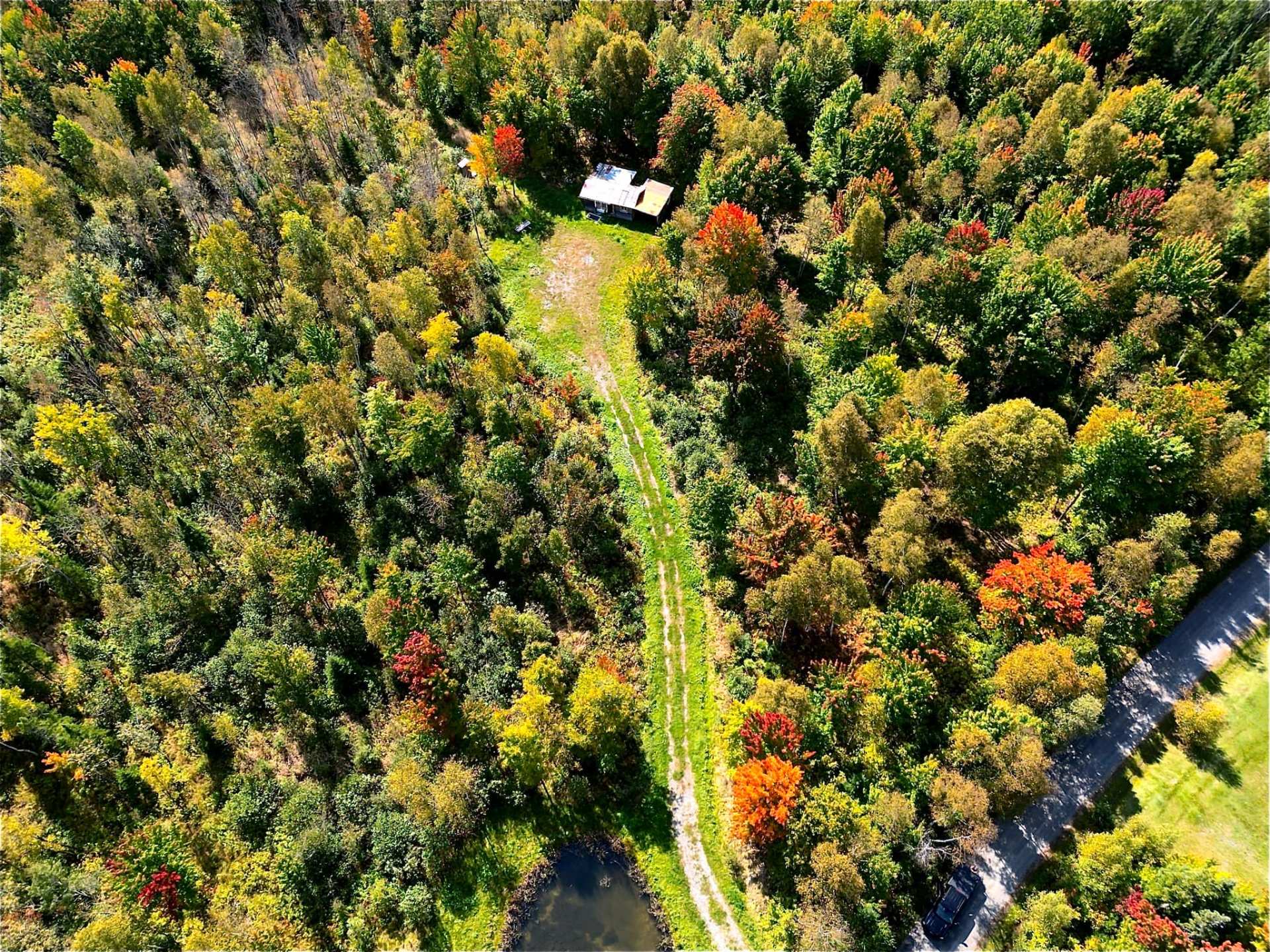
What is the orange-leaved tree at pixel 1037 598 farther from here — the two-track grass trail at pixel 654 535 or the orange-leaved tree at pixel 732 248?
the orange-leaved tree at pixel 732 248

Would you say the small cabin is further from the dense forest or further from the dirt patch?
the dirt patch

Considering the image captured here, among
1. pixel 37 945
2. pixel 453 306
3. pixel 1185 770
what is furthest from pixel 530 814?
pixel 453 306

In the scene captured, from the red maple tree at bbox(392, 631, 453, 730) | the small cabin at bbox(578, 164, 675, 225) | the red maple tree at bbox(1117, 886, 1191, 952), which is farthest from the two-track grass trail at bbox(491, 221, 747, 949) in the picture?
the red maple tree at bbox(1117, 886, 1191, 952)

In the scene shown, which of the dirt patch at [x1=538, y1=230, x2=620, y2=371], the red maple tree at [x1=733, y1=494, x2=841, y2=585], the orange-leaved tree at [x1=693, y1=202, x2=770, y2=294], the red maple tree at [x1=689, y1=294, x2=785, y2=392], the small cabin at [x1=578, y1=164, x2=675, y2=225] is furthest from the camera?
the small cabin at [x1=578, y1=164, x2=675, y2=225]

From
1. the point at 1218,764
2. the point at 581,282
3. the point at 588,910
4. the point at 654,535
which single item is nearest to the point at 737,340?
the point at 654,535

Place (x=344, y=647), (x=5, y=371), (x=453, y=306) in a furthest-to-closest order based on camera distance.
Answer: (x=453, y=306), (x=5, y=371), (x=344, y=647)

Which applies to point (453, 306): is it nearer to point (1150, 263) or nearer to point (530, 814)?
point (530, 814)
